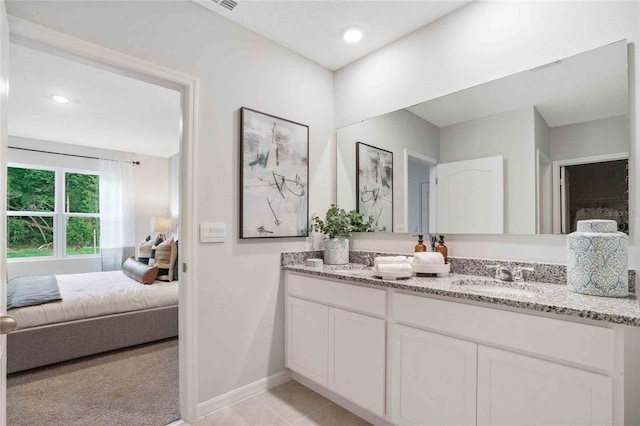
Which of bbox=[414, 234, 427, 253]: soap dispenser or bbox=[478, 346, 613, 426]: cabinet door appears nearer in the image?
bbox=[478, 346, 613, 426]: cabinet door

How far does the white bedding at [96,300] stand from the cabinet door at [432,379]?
8.34 ft

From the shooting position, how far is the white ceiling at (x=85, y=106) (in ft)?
8.95

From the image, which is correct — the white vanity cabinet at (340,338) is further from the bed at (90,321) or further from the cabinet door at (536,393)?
the bed at (90,321)

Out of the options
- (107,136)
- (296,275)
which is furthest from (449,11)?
(107,136)

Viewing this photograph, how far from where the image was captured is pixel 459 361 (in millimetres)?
1448

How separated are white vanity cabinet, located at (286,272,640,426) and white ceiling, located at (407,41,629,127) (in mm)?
1041

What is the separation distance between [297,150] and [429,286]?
1395 millimetres

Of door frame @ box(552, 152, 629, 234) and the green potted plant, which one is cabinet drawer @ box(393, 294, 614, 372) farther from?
the green potted plant

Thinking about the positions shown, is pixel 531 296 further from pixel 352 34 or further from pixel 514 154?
pixel 352 34

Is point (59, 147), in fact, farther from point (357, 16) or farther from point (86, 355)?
point (357, 16)

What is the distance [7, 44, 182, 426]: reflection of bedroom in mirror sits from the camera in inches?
91.8

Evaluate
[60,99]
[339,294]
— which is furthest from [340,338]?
[60,99]

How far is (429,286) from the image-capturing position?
1572mm

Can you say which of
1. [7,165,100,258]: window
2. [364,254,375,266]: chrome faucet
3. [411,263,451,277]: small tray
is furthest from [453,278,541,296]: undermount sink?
[7,165,100,258]: window
